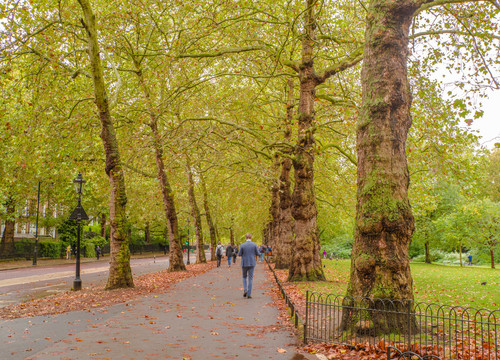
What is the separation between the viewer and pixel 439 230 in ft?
149

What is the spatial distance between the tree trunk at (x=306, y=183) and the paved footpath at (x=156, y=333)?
15.8 ft

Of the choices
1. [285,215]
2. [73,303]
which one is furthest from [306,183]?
[285,215]

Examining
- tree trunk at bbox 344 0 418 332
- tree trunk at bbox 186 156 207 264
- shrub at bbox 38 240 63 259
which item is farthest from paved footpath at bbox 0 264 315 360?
shrub at bbox 38 240 63 259

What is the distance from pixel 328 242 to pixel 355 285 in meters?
59.5

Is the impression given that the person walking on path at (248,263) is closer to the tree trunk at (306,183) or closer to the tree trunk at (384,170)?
the tree trunk at (306,183)

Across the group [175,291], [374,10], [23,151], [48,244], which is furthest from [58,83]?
[48,244]

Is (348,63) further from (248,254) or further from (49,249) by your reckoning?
(49,249)

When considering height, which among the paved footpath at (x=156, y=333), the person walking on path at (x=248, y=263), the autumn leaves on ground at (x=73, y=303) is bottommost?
the autumn leaves on ground at (x=73, y=303)

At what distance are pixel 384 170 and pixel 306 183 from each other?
26.3 feet

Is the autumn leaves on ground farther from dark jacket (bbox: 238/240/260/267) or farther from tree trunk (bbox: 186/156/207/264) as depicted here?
tree trunk (bbox: 186/156/207/264)

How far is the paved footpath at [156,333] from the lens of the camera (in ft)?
A: 19.8

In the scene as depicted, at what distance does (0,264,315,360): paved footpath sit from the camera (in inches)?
238

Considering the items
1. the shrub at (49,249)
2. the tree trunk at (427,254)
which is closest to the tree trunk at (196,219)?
the shrub at (49,249)

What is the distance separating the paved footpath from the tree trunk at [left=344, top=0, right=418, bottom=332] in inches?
67.1
